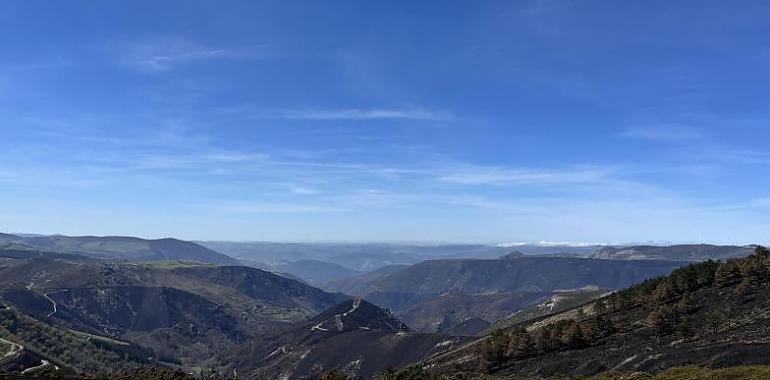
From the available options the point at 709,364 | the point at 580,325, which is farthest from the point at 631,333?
the point at 709,364

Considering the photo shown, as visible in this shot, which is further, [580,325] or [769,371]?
[580,325]

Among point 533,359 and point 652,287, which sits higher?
point 652,287

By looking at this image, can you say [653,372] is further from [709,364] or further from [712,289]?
[712,289]

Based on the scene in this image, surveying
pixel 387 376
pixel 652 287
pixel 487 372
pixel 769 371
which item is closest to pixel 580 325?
pixel 487 372

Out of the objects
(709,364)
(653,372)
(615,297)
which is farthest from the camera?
(615,297)

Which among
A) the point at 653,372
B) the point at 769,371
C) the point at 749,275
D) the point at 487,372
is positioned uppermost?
the point at 749,275

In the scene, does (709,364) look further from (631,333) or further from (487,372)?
(487,372)

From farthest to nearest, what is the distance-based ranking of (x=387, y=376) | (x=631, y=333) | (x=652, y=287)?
1. (x=652, y=287)
2. (x=631, y=333)
3. (x=387, y=376)
